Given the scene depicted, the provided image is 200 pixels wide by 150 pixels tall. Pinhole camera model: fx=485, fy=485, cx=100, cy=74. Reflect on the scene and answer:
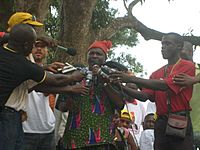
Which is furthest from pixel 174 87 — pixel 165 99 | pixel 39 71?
pixel 39 71

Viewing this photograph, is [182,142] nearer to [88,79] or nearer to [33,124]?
[88,79]

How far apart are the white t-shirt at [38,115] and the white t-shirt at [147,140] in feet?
6.48

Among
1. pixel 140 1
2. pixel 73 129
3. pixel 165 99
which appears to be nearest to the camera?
pixel 73 129

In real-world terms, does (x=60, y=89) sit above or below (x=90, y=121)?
above

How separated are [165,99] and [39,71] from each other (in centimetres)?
140

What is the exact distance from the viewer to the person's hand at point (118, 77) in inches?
182

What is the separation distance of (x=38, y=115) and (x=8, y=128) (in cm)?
110

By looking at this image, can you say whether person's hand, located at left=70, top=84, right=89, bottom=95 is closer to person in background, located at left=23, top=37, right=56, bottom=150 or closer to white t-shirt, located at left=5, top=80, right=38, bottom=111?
white t-shirt, located at left=5, top=80, right=38, bottom=111

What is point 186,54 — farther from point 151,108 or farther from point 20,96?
point 20,96

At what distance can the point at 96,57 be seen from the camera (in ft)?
15.8

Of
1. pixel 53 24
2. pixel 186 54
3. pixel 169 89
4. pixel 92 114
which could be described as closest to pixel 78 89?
pixel 92 114

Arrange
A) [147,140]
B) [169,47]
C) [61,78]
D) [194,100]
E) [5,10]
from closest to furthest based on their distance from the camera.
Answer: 1. [61,78]
2. [169,47]
3. [194,100]
4. [147,140]
5. [5,10]

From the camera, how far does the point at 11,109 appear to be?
4.21 m

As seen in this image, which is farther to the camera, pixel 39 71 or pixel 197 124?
pixel 197 124
